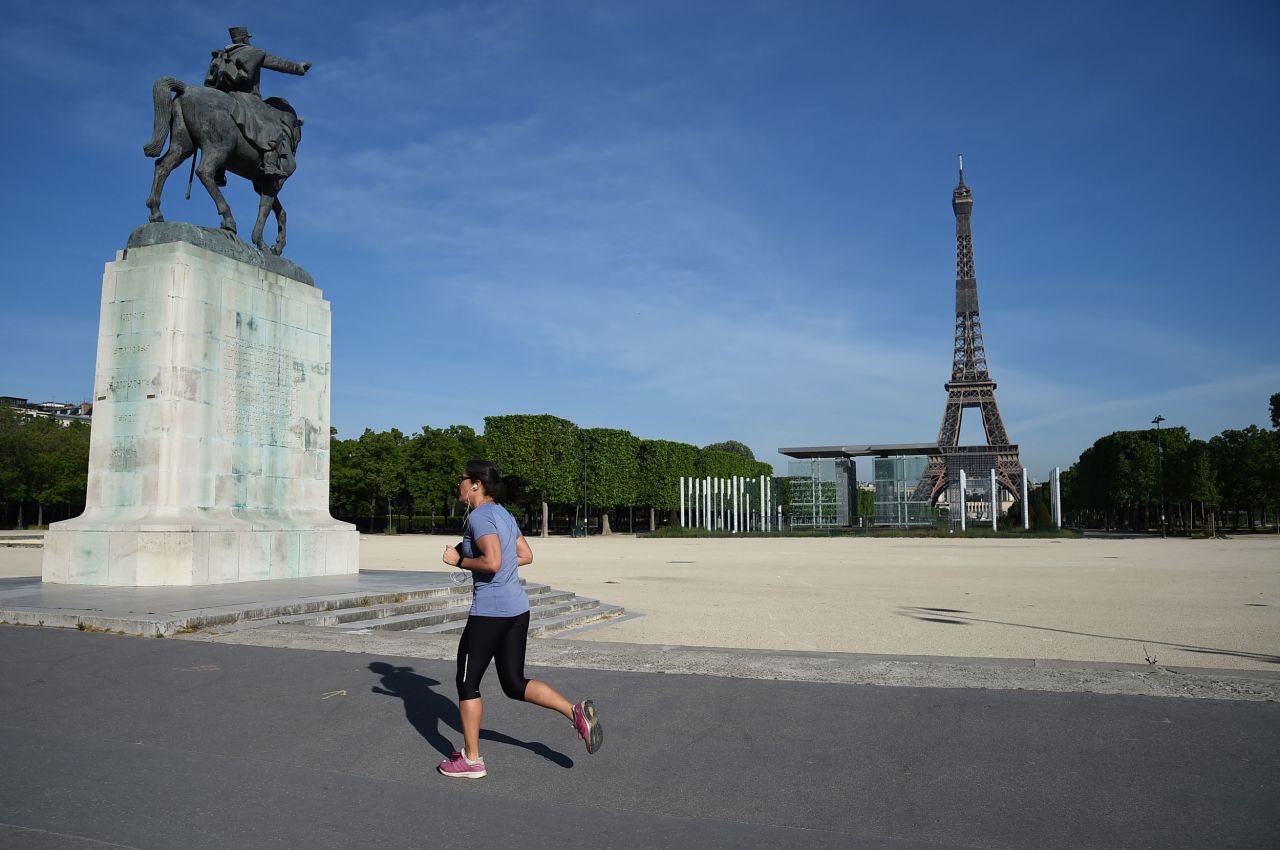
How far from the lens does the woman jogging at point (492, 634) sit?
4988mm

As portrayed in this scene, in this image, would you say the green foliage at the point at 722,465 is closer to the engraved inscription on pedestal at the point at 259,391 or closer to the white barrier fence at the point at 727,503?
the white barrier fence at the point at 727,503

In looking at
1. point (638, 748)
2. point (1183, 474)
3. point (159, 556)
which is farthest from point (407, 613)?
point (1183, 474)

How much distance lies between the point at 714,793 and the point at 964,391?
336 ft

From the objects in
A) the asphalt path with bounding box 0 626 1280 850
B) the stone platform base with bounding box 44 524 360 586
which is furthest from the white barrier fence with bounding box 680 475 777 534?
the asphalt path with bounding box 0 626 1280 850

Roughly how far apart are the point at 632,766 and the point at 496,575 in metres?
1.26

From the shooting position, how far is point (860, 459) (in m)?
65.0

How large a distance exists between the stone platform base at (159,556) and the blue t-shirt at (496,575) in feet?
31.3

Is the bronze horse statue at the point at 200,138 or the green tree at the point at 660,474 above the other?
the bronze horse statue at the point at 200,138

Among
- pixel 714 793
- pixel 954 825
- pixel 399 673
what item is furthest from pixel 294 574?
pixel 954 825

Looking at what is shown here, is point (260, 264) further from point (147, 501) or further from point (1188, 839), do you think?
point (1188, 839)

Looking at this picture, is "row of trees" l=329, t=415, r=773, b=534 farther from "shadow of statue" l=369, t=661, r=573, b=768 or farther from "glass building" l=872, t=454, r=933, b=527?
"shadow of statue" l=369, t=661, r=573, b=768

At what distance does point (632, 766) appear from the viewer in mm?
5109

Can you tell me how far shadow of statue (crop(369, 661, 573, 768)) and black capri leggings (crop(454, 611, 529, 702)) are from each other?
52 centimetres

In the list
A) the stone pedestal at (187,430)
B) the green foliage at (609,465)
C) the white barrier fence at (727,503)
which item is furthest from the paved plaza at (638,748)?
the white barrier fence at (727,503)
